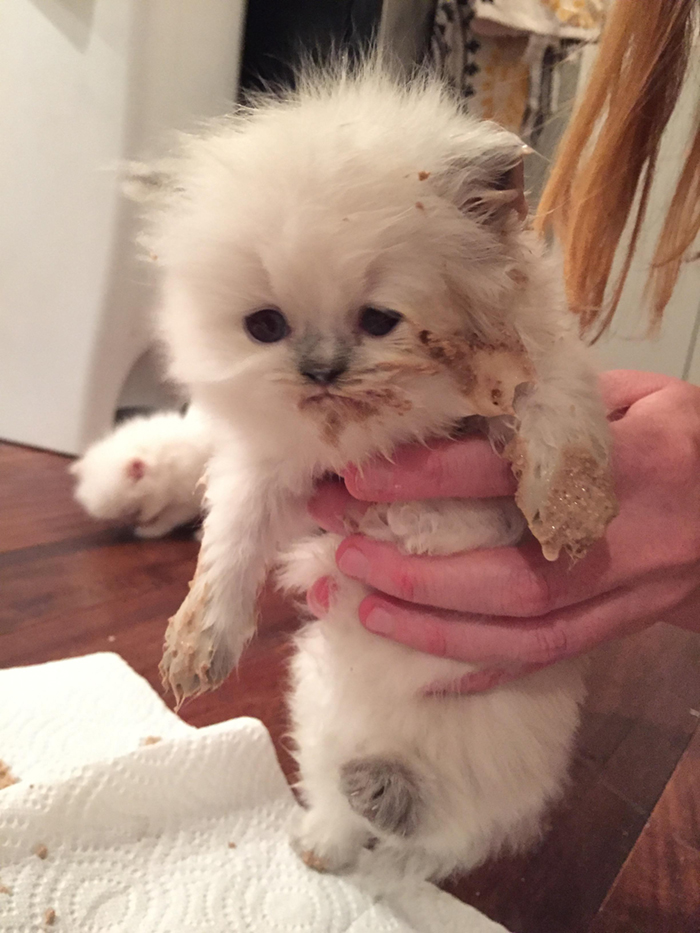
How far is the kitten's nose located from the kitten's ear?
0.16 meters

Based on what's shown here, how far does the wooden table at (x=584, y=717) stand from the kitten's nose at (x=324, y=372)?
45 cm

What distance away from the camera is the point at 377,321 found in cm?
54

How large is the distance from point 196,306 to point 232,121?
0.66ft

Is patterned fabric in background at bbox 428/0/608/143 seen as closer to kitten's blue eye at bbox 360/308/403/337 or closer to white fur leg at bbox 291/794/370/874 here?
kitten's blue eye at bbox 360/308/403/337

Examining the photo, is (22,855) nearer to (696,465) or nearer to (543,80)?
(696,465)

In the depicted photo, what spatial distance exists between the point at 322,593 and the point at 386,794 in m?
0.20

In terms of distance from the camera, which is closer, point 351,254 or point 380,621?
point 351,254

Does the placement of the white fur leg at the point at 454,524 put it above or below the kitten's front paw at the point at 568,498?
below

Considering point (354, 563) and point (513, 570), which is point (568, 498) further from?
point (354, 563)

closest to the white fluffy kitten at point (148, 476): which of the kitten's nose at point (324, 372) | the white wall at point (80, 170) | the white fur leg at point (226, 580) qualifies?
the white wall at point (80, 170)

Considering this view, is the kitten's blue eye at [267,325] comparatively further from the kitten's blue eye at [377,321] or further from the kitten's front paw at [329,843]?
the kitten's front paw at [329,843]

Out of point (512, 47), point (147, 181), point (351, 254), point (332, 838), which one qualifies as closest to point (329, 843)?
point (332, 838)

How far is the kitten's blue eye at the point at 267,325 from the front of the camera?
561mm

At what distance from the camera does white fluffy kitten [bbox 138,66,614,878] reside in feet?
1.73
